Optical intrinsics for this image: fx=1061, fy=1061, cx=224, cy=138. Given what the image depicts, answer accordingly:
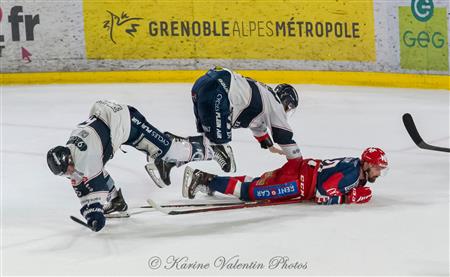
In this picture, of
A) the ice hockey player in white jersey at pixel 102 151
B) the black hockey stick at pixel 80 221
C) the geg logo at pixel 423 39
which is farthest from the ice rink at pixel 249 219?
the geg logo at pixel 423 39

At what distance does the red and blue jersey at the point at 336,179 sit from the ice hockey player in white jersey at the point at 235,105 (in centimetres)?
45

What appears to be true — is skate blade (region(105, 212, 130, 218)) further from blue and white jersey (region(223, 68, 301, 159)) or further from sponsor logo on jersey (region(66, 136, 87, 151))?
blue and white jersey (region(223, 68, 301, 159))

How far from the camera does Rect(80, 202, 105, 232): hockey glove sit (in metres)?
5.92

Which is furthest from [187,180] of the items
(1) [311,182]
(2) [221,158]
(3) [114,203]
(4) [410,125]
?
(4) [410,125]

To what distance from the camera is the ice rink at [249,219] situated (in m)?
5.37

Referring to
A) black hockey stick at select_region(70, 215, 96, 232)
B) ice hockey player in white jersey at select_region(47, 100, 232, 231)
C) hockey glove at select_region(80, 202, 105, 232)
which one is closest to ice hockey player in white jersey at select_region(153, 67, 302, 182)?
ice hockey player in white jersey at select_region(47, 100, 232, 231)

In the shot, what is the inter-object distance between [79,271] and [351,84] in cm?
605

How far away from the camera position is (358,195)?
645 centimetres

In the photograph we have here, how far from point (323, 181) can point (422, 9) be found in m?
4.44

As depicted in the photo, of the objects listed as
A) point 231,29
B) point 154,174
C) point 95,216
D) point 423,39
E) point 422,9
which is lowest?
point 95,216

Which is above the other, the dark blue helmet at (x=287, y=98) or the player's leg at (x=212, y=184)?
the dark blue helmet at (x=287, y=98)

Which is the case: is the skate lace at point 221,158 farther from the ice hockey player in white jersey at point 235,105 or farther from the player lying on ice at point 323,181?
the player lying on ice at point 323,181

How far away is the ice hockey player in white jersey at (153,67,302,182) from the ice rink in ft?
1.53

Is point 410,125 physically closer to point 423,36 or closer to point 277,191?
point 277,191
